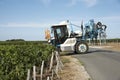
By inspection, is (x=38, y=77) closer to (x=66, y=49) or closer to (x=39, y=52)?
(x=39, y=52)

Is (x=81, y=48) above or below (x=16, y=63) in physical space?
below

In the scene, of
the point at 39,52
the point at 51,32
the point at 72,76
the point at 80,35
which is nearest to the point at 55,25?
the point at 51,32

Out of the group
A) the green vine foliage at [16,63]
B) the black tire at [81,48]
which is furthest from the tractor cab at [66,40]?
the green vine foliage at [16,63]

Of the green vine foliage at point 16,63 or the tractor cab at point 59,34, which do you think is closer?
the green vine foliage at point 16,63

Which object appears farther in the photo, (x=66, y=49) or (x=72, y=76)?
(x=66, y=49)

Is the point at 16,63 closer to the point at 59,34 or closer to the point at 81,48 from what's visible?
the point at 59,34

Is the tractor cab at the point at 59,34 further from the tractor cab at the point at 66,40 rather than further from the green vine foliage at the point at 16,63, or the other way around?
the green vine foliage at the point at 16,63

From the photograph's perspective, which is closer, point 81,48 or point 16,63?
point 16,63

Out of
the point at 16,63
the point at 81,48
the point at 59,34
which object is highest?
the point at 59,34

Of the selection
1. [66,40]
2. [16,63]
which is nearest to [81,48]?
[66,40]

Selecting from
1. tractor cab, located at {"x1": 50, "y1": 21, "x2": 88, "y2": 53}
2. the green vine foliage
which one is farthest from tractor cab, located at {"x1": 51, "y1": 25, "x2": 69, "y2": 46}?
the green vine foliage

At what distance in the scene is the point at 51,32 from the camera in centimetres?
3262

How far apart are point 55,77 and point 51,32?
690 inches

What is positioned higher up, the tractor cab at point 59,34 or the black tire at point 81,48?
the tractor cab at point 59,34
